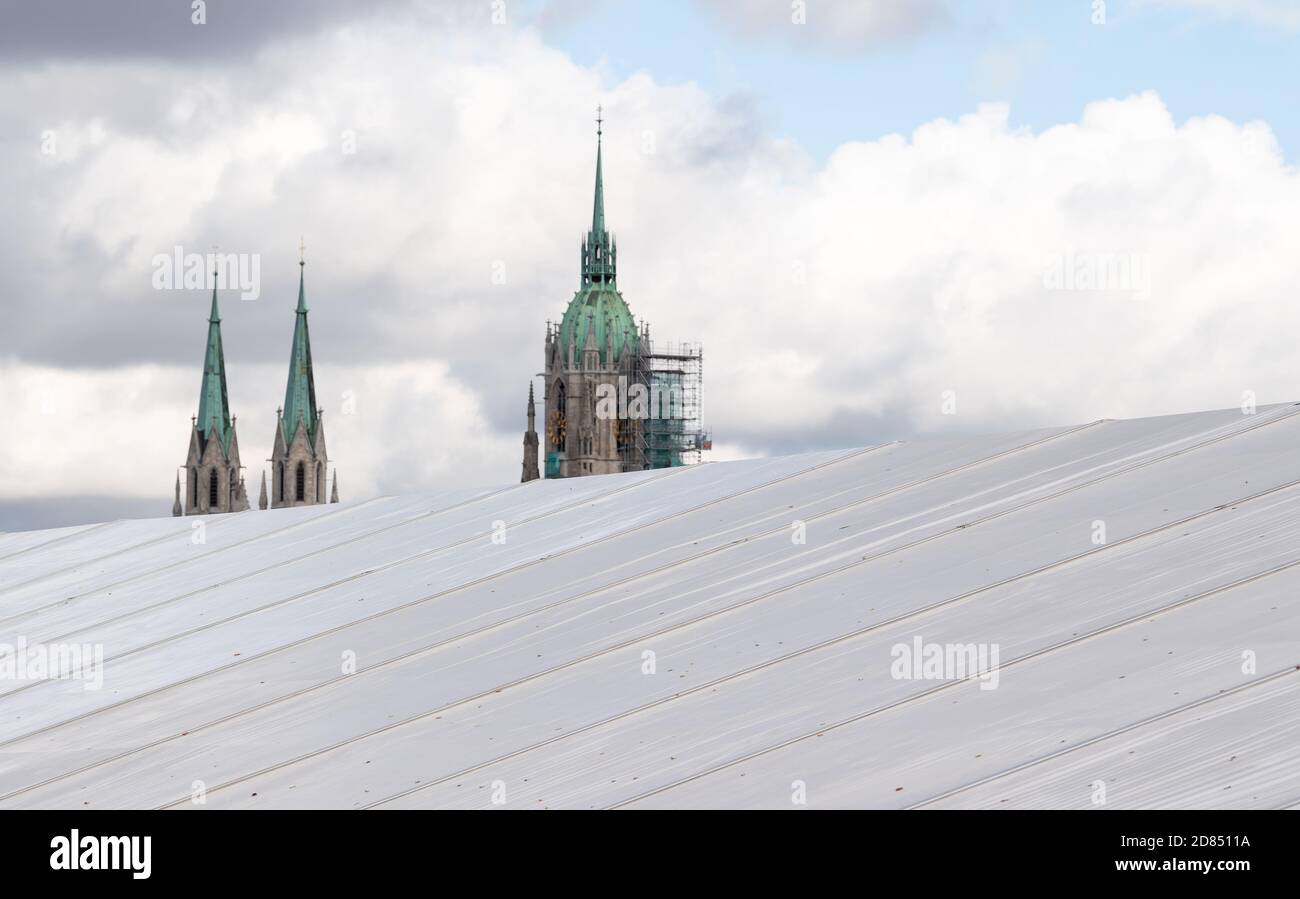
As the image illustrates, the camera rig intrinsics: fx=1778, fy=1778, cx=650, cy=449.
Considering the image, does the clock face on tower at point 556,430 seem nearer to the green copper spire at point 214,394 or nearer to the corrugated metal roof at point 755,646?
the green copper spire at point 214,394

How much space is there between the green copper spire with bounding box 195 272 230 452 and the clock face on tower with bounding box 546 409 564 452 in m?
34.9

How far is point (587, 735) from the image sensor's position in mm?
15227

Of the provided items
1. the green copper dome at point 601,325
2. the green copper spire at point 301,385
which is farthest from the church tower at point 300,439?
the green copper dome at point 601,325

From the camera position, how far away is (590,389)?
7603 inches

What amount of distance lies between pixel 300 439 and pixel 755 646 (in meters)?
178

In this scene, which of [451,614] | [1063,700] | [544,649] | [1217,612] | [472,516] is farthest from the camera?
[472,516]

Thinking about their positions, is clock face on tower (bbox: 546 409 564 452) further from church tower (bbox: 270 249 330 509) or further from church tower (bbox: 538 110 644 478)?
church tower (bbox: 270 249 330 509)

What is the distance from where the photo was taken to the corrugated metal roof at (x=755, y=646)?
13125mm

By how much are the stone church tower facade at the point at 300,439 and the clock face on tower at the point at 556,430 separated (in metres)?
24.0

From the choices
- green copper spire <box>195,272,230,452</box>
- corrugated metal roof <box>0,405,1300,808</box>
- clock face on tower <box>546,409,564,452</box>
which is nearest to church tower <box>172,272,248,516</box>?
green copper spire <box>195,272,230,452</box>

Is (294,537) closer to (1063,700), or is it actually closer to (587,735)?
(587,735)

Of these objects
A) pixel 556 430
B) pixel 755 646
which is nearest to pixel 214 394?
pixel 556 430
